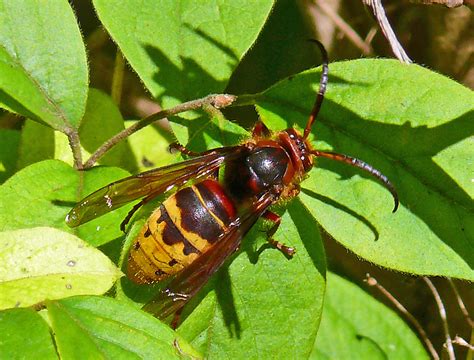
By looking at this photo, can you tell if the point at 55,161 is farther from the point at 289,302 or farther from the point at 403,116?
the point at 403,116

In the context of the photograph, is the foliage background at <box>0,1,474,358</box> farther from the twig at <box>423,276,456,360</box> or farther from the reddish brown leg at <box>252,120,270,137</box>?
the reddish brown leg at <box>252,120,270,137</box>

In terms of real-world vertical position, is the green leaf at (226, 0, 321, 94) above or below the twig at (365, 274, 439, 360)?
above

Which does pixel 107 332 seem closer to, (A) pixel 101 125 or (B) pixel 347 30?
(A) pixel 101 125

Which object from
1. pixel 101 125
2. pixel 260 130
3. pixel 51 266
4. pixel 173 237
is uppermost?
pixel 101 125

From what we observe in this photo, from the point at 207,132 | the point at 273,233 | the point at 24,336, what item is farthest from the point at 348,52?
the point at 24,336

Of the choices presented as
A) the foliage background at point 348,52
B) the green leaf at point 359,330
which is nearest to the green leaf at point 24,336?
the green leaf at point 359,330

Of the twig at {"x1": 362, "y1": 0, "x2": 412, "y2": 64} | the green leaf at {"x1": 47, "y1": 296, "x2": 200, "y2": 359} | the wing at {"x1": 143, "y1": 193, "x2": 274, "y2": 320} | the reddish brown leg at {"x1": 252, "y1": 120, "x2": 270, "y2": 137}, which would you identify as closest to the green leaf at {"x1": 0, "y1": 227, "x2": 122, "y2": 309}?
the green leaf at {"x1": 47, "y1": 296, "x2": 200, "y2": 359}

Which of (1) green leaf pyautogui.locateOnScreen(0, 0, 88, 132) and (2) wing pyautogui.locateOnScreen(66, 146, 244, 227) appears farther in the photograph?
(1) green leaf pyautogui.locateOnScreen(0, 0, 88, 132)
